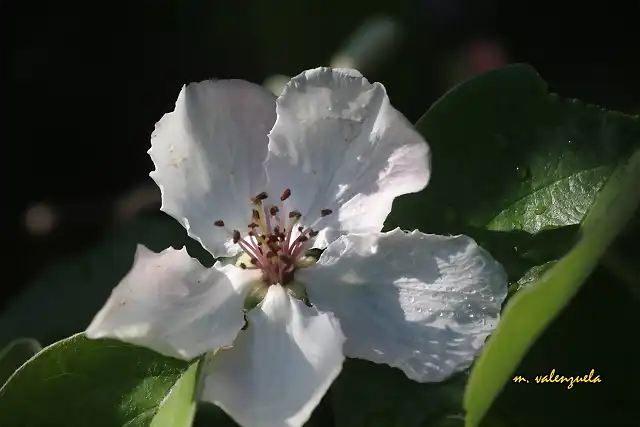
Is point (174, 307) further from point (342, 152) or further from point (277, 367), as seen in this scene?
point (342, 152)

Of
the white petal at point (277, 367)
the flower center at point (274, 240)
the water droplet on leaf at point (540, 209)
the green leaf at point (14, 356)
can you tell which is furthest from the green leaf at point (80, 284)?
the water droplet on leaf at point (540, 209)

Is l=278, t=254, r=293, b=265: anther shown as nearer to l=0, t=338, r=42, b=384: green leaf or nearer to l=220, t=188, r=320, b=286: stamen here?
l=220, t=188, r=320, b=286: stamen

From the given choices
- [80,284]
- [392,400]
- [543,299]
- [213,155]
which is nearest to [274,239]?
[213,155]

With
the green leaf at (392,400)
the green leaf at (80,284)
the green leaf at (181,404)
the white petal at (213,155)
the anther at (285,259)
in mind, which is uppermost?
the white petal at (213,155)

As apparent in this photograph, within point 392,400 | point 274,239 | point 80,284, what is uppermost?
point 274,239

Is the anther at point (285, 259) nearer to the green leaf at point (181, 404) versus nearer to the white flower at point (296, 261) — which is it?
the white flower at point (296, 261)

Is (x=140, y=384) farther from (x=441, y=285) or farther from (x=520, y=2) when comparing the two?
(x=520, y=2)

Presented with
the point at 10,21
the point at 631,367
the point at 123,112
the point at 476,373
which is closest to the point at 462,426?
the point at 476,373
